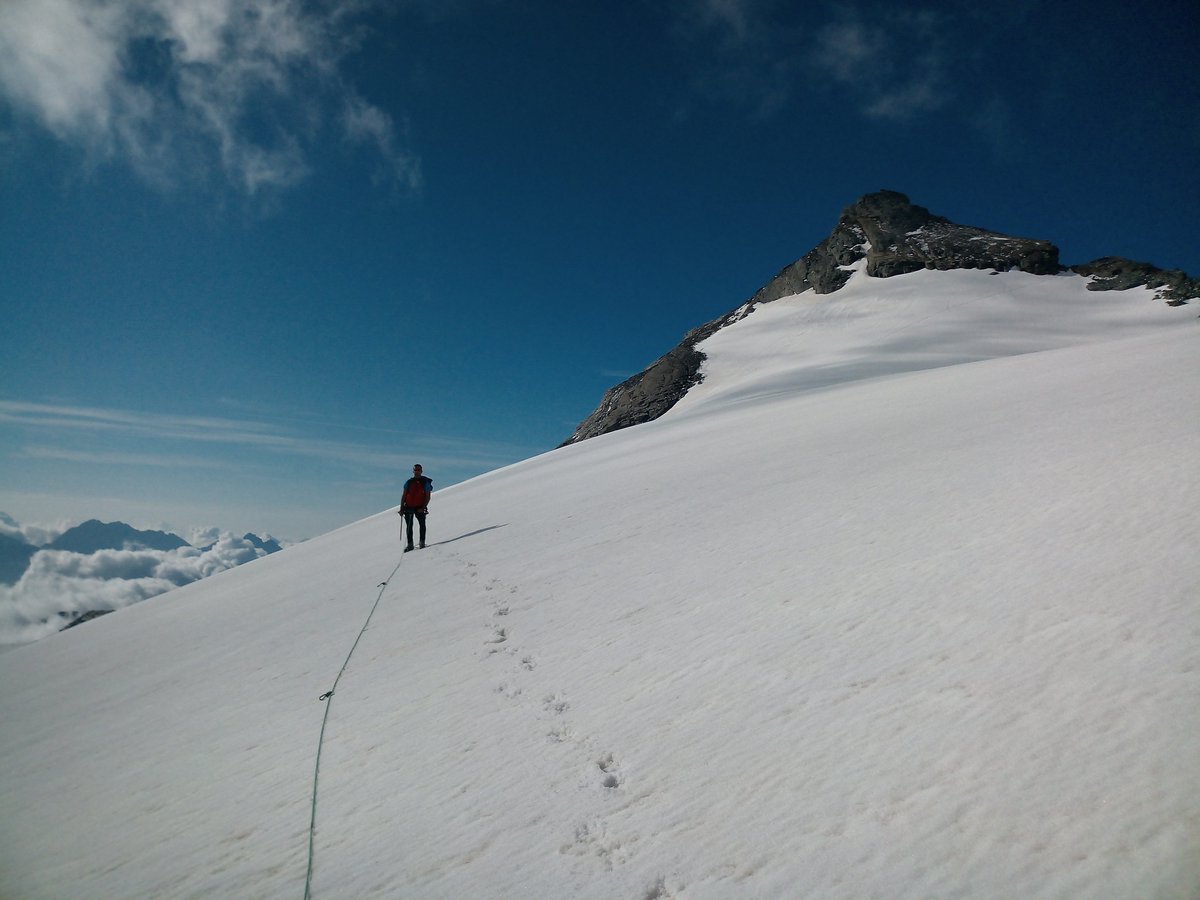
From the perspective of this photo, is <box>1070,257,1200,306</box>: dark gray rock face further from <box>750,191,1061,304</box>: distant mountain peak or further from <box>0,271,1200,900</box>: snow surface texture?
<box>0,271,1200,900</box>: snow surface texture

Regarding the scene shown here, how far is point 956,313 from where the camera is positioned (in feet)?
203

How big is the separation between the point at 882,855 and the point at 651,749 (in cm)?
181

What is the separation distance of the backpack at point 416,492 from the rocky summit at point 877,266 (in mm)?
42841

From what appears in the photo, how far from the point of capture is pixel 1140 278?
67.9 m

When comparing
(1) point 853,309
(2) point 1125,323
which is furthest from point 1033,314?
(1) point 853,309

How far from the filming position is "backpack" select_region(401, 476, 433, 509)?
53.8 feet

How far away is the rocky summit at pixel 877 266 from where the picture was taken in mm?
63406

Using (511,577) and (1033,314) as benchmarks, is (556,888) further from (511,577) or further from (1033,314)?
(1033,314)

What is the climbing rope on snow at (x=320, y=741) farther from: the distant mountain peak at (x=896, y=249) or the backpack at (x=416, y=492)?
the distant mountain peak at (x=896, y=249)

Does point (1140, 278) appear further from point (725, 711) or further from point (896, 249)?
point (725, 711)

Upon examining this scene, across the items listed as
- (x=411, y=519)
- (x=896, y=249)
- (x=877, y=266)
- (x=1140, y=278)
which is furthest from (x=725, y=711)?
(x=896, y=249)

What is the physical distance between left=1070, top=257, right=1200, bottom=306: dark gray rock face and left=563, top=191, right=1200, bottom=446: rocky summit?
90 millimetres

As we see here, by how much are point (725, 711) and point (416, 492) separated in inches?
533

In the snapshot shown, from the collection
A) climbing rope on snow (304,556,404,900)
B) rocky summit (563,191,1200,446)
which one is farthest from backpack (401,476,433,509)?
rocky summit (563,191,1200,446)
